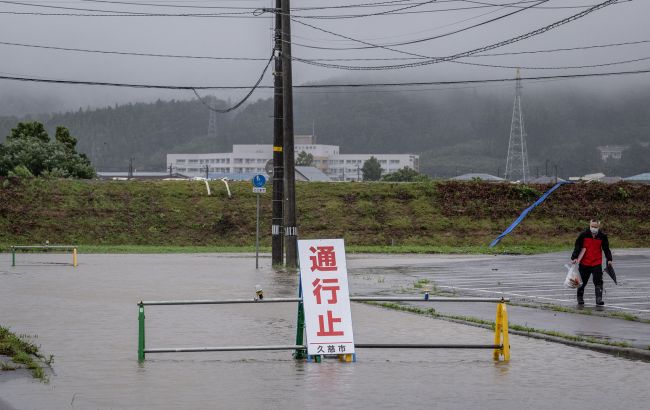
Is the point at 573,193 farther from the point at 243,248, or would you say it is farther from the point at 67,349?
the point at 67,349

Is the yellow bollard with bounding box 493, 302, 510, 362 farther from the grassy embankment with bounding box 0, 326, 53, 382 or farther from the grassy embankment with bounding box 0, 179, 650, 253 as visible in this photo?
the grassy embankment with bounding box 0, 179, 650, 253

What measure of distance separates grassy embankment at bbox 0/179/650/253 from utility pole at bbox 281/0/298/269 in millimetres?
17305

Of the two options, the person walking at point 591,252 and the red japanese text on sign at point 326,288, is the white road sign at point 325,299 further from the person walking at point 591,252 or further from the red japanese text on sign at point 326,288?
the person walking at point 591,252

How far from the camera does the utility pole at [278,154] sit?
109 feet

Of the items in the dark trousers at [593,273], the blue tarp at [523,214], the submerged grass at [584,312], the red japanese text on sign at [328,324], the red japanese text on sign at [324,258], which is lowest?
the submerged grass at [584,312]

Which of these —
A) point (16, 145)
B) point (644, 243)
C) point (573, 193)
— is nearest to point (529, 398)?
point (644, 243)

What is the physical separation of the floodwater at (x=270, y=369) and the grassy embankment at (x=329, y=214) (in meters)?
31.4

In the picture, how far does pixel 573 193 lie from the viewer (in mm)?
61719

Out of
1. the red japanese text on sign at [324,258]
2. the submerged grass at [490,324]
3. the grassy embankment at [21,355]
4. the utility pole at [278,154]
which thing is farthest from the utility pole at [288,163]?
the red japanese text on sign at [324,258]

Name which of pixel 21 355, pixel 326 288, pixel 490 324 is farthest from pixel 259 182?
pixel 21 355

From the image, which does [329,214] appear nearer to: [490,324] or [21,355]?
[490,324]

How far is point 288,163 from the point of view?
32500 mm

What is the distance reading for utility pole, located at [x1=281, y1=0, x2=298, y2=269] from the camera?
3250 centimetres

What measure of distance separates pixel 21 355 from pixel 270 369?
115 inches
